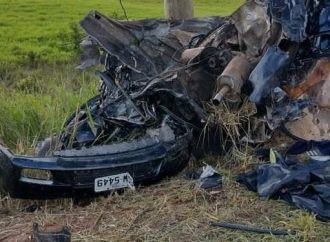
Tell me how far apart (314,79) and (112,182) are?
185cm

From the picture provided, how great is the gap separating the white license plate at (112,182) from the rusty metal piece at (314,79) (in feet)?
4.94

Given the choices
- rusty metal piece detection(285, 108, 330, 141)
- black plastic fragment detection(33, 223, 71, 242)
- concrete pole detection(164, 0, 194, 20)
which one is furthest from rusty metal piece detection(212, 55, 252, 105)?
concrete pole detection(164, 0, 194, 20)

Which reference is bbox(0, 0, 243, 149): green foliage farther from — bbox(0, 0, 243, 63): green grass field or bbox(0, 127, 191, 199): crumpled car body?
bbox(0, 127, 191, 199): crumpled car body

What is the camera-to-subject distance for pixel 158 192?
4746 mm

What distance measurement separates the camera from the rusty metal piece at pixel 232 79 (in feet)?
16.7

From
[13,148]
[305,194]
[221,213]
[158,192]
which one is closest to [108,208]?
[158,192]

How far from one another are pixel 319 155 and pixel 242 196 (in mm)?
768

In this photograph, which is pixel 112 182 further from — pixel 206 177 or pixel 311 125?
pixel 311 125

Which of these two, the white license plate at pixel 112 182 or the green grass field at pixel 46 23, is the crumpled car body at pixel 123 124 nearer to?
the white license plate at pixel 112 182

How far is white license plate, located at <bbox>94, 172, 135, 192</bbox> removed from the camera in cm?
461

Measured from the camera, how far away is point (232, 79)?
509 centimetres

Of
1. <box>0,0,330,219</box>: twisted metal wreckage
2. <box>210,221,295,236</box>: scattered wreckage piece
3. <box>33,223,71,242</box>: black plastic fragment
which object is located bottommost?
<box>210,221,295,236</box>: scattered wreckage piece

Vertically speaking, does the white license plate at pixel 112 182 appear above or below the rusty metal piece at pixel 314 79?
below

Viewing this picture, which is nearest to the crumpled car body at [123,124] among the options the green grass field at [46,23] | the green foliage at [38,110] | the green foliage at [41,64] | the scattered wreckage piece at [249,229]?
the green foliage at [38,110]
